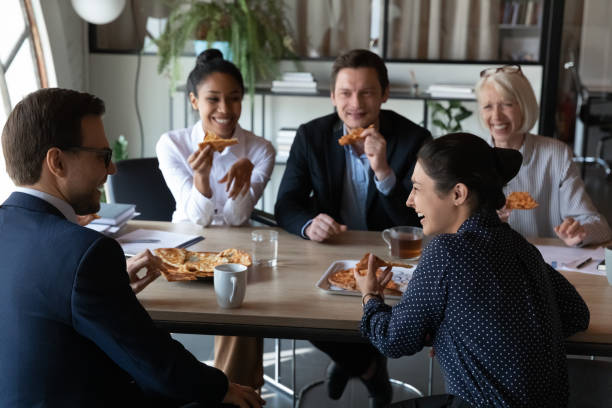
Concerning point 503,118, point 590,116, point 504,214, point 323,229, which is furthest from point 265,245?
point 590,116

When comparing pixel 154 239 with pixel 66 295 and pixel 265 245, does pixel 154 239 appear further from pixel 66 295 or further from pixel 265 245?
pixel 66 295

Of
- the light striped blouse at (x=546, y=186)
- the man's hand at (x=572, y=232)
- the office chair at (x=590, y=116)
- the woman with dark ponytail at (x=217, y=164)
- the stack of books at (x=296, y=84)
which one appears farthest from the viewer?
the office chair at (x=590, y=116)

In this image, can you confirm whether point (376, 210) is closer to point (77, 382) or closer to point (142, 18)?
point (77, 382)

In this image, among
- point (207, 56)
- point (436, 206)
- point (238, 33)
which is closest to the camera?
point (436, 206)

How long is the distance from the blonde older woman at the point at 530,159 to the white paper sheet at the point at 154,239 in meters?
1.23

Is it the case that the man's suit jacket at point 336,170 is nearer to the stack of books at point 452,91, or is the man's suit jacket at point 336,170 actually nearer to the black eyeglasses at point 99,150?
the black eyeglasses at point 99,150

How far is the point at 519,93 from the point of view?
2.77 metres

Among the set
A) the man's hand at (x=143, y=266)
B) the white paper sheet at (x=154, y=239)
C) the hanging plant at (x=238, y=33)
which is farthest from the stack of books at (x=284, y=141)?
the man's hand at (x=143, y=266)

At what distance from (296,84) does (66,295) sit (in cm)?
379

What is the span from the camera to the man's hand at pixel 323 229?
7.82 ft

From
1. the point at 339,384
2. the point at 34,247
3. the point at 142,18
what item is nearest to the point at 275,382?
the point at 339,384

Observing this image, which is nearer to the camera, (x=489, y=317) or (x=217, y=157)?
(x=489, y=317)

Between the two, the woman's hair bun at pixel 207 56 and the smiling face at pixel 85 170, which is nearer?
the smiling face at pixel 85 170

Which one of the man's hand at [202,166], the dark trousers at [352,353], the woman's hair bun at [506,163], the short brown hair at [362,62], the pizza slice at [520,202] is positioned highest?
the short brown hair at [362,62]
